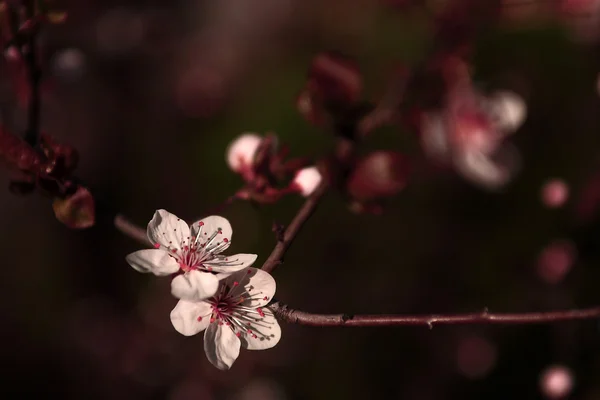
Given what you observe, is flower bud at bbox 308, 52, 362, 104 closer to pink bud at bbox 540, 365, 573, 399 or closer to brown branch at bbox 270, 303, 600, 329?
brown branch at bbox 270, 303, 600, 329

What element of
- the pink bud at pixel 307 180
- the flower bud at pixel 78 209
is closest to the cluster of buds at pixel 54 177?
the flower bud at pixel 78 209

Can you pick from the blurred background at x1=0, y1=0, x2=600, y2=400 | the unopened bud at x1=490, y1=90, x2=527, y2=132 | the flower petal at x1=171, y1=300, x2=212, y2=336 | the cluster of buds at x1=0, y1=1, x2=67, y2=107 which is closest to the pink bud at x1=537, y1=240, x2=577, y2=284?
the blurred background at x1=0, y1=0, x2=600, y2=400

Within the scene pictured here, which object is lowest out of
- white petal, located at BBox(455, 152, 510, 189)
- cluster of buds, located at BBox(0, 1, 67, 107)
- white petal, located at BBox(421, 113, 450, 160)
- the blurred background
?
the blurred background

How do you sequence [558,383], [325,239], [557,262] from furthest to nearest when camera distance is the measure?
[325,239], [557,262], [558,383]

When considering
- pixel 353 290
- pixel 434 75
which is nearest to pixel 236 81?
pixel 353 290

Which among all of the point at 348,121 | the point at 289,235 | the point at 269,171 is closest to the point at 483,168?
the point at 348,121

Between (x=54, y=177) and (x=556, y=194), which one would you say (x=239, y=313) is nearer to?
(x=54, y=177)

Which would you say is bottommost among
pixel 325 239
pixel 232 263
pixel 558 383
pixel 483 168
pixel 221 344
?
pixel 325 239
